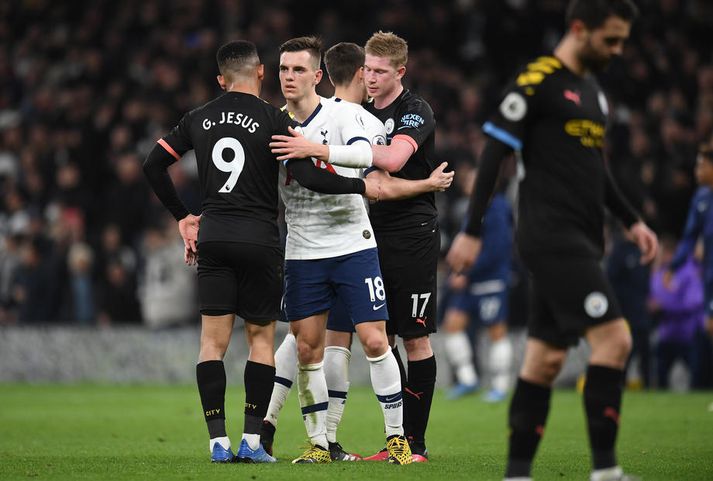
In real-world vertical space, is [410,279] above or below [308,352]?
above

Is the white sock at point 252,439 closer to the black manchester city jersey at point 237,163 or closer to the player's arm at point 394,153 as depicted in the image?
the black manchester city jersey at point 237,163

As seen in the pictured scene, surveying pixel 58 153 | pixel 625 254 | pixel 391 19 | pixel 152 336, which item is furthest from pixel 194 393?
pixel 391 19

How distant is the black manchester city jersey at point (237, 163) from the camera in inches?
274

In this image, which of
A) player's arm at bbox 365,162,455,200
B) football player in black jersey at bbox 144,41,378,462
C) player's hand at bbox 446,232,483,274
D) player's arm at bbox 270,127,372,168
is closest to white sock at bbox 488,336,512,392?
player's arm at bbox 365,162,455,200

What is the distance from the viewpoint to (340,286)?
7.14m

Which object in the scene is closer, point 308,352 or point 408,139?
point 308,352

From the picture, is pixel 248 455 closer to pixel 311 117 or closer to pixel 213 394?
pixel 213 394

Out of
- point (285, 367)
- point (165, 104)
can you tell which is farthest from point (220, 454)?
point (165, 104)

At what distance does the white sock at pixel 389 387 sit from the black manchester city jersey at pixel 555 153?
181cm

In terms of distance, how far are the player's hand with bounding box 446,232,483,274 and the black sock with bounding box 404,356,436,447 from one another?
92.2 inches

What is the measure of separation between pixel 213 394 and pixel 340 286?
3.23 ft

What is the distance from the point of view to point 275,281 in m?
7.07

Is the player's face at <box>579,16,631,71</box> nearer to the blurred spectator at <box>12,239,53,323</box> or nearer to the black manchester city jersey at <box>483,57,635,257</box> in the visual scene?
the black manchester city jersey at <box>483,57,635,257</box>

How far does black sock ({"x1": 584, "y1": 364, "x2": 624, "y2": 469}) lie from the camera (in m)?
5.35
